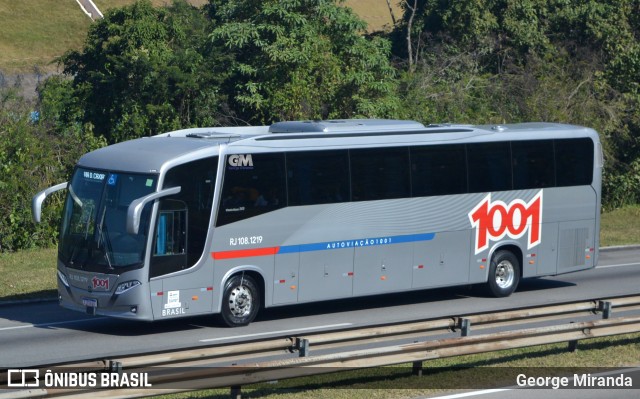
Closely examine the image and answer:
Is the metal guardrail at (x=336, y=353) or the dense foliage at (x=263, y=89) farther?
the dense foliage at (x=263, y=89)

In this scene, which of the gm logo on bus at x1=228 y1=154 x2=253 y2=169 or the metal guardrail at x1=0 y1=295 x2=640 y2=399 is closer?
the metal guardrail at x1=0 y1=295 x2=640 y2=399

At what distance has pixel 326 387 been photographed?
479 inches

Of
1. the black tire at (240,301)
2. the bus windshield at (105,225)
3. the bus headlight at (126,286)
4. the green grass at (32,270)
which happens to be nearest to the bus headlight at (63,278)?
the bus windshield at (105,225)

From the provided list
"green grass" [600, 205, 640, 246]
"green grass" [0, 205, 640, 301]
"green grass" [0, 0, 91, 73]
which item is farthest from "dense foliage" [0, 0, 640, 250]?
"green grass" [0, 0, 91, 73]

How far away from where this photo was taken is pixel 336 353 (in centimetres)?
1184

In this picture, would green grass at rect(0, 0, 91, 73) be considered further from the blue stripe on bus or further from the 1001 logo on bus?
the blue stripe on bus

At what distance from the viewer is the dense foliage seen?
91.5 ft

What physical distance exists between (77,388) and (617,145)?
33132mm

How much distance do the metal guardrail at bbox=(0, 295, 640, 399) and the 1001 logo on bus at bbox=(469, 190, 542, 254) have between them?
16.0ft

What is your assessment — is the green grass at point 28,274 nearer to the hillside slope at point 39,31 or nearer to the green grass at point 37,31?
the hillside slope at point 39,31

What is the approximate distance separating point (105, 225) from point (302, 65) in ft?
55.3

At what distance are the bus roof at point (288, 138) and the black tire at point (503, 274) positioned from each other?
2.43 m

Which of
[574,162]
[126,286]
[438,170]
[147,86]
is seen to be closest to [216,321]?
[126,286]

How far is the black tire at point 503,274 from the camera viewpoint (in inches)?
800
